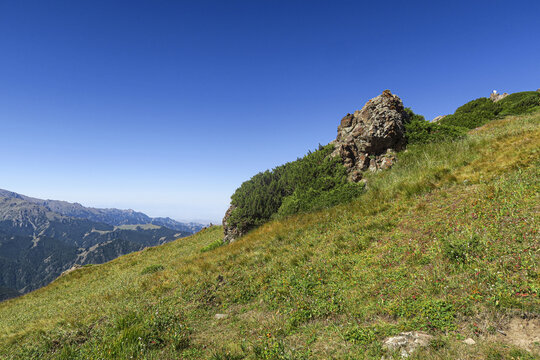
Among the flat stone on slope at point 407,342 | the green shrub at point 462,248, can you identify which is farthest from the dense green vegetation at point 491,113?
the flat stone on slope at point 407,342

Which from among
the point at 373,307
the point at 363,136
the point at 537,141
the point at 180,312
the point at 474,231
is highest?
the point at 363,136

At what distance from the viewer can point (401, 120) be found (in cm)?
1723

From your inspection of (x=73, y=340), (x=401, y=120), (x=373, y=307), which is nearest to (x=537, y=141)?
(x=401, y=120)

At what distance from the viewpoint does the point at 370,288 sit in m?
5.81

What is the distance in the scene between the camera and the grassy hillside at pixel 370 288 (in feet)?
13.8

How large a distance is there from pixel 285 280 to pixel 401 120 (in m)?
16.0

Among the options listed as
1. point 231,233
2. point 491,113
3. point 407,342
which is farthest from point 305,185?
point 491,113

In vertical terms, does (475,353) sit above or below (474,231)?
below

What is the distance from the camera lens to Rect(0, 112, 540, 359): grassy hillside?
4199mm

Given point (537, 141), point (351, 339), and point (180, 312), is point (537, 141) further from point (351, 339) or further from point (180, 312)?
point (180, 312)

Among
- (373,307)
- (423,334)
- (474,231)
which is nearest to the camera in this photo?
(423,334)

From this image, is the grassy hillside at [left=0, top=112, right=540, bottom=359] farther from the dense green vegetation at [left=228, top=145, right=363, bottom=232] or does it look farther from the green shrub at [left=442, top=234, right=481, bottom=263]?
the dense green vegetation at [left=228, top=145, right=363, bottom=232]

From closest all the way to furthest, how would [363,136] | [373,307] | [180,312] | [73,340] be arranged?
[373,307] → [73,340] → [180,312] → [363,136]

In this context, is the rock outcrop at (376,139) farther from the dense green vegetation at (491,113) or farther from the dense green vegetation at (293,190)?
the dense green vegetation at (491,113)
